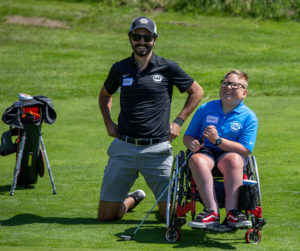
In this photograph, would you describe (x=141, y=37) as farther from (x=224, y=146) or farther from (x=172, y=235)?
(x=172, y=235)

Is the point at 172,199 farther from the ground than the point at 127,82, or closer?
closer

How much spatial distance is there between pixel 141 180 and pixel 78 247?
3.63m

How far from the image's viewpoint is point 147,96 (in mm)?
6988

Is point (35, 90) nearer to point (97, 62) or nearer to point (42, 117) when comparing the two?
point (97, 62)

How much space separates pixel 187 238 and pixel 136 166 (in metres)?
0.97

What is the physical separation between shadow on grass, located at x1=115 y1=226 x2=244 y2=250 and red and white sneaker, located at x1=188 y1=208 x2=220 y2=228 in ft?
0.71

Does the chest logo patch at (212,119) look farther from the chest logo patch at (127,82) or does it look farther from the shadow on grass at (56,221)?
the shadow on grass at (56,221)

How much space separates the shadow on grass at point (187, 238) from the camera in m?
6.26

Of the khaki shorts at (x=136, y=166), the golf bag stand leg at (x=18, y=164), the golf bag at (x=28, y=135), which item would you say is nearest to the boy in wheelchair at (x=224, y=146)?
the khaki shorts at (x=136, y=166)

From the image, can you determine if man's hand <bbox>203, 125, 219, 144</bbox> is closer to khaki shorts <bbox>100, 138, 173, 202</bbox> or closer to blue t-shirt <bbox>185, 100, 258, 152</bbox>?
blue t-shirt <bbox>185, 100, 258, 152</bbox>

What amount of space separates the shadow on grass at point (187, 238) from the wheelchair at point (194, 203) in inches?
5.2

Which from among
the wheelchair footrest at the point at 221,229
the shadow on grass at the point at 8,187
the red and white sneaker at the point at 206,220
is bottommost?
the shadow on grass at the point at 8,187

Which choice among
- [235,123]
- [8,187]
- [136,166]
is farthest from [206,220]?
[8,187]

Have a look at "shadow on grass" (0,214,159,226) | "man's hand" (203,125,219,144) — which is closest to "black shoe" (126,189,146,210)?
"shadow on grass" (0,214,159,226)
